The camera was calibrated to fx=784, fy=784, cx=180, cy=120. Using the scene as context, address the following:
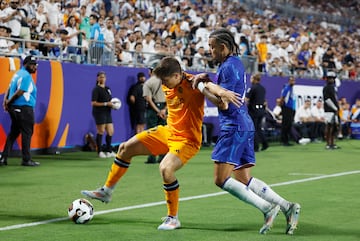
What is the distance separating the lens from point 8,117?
1762cm

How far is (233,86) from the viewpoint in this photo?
775 cm

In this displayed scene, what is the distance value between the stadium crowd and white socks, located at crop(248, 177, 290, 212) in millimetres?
10161

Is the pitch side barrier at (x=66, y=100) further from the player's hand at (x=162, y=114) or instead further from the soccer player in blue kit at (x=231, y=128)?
the soccer player in blue kit at (x=231, y=128)

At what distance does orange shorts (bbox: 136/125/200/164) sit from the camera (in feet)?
27.7

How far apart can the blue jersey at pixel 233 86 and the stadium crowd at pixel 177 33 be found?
10.1 metres

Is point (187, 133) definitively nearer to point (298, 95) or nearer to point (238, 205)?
point (238, 205)

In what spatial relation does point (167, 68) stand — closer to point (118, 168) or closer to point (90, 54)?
point (118, 168)

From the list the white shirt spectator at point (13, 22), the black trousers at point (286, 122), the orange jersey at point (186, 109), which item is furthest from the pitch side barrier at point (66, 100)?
the orange jersey at point (186, 109)

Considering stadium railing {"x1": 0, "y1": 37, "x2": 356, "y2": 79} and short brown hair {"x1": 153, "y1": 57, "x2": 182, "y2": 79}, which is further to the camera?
stadium railing {"x1": 0, "y1": 37, "x2": 356, "y2": 79}

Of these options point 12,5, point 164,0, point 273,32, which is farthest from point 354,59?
point 12,5

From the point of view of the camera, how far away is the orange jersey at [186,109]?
845 cm

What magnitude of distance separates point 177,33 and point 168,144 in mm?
17471

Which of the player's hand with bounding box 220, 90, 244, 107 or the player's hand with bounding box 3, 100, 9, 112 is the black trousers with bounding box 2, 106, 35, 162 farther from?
the player's hand with bounding box 220, 90, 244, 107

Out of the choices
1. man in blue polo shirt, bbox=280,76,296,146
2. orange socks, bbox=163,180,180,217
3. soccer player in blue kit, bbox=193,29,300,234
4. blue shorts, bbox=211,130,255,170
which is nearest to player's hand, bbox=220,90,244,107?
soccer player in blue kit, bbox=193,29,300,234
